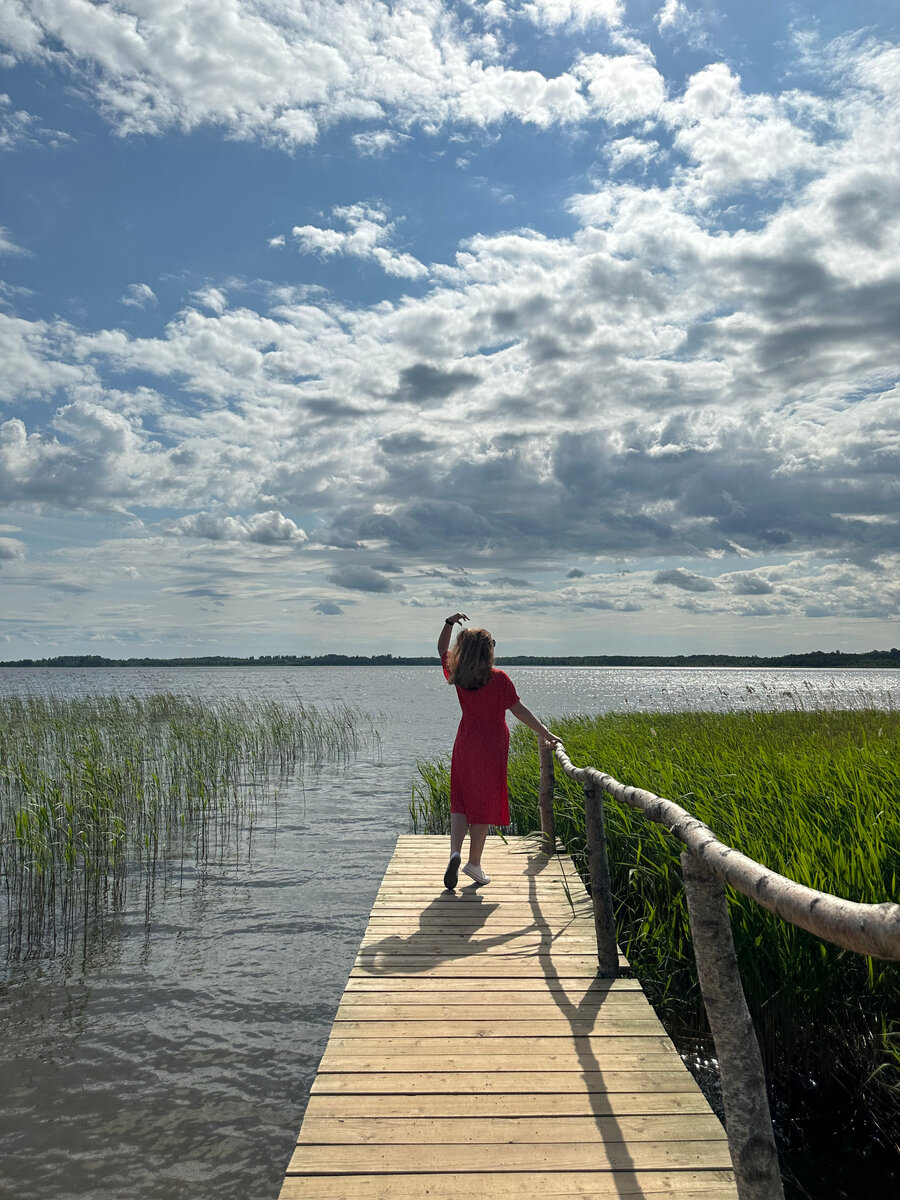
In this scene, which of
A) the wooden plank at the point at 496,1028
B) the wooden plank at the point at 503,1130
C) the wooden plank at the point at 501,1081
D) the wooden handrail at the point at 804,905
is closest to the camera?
the wooden handrail at the point at 804,905

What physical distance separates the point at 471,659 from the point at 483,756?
2.49 ft

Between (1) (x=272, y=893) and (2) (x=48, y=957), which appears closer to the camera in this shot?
(2) (x=48, y=957)

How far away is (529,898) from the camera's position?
584 cm

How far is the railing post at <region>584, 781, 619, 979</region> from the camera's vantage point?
4305 mm

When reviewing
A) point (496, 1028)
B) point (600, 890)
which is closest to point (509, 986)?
point (496, 1028)

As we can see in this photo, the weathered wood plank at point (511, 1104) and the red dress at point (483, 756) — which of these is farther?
the red dress at point (483, 756)

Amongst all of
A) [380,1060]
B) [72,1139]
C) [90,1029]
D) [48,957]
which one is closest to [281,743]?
[48,957]

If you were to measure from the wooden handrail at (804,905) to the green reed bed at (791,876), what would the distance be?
1.94 metres

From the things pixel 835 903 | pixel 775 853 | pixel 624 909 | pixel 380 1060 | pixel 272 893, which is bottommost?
pixel 272 893

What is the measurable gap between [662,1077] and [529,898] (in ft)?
8.88

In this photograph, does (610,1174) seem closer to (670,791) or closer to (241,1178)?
(241,1178)

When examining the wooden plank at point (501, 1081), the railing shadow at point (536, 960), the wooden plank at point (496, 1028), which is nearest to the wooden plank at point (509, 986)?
the railing shadow at point (536, 960)

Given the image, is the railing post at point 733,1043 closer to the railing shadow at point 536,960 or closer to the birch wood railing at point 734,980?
the birch wood railing at point 734,980

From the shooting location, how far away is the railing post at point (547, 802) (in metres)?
7.40
